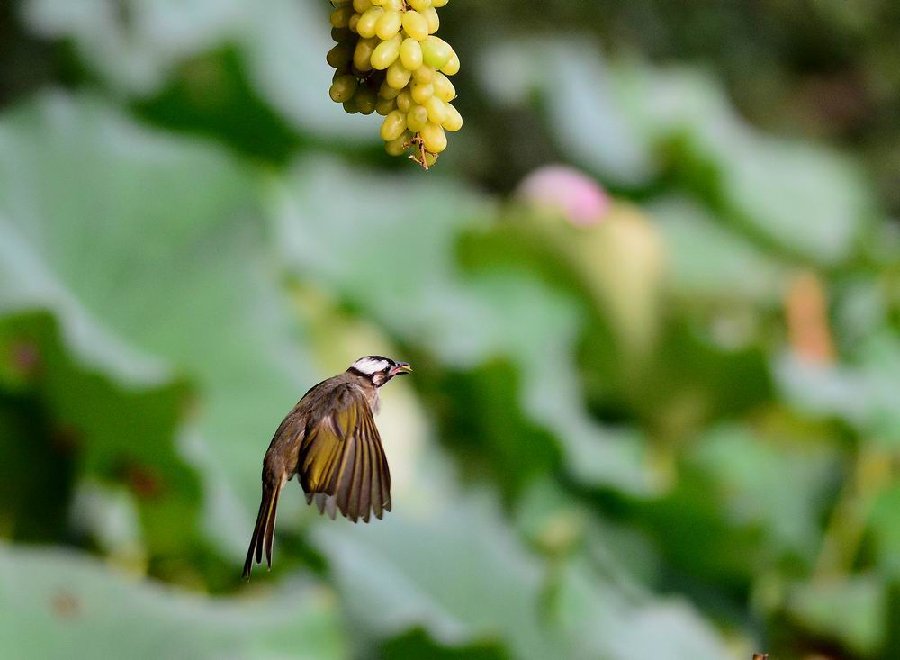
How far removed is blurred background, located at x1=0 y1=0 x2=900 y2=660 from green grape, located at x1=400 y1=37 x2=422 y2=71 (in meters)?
0.47

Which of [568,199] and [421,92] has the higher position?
[568,199]

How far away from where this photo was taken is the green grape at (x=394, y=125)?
25 centimetres

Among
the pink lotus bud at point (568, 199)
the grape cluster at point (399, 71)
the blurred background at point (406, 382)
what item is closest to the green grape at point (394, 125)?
the grape cluster at point (399, 71)

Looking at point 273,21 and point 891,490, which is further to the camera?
point 273,21

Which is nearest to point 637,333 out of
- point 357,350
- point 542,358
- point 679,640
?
point 542,358

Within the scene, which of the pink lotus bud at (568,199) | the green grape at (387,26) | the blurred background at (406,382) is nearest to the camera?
the green grape at (387,26)

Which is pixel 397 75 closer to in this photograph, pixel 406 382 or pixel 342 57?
pixel 342 57

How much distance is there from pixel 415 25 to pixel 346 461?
9 cm

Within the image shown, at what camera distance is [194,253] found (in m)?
1.07

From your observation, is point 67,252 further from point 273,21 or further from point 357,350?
point 273,21

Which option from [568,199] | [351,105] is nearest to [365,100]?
[351,105]

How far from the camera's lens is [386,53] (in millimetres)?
241

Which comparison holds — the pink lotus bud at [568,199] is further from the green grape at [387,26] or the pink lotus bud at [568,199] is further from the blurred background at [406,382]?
the green grape at [387,26]

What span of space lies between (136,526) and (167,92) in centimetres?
68
